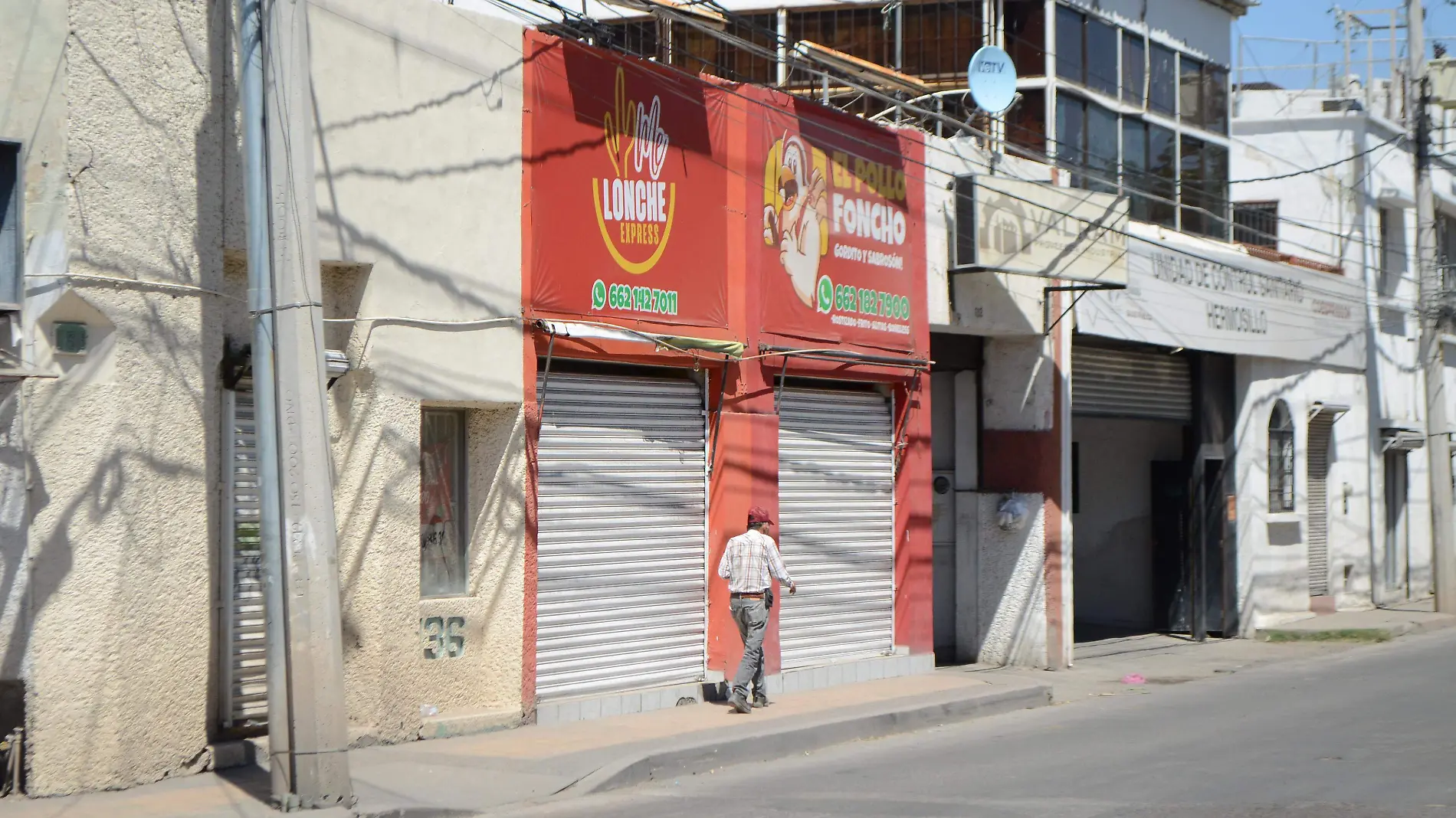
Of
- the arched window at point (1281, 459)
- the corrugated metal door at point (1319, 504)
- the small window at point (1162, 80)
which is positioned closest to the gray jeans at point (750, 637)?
the arched window at point (1281, 459)

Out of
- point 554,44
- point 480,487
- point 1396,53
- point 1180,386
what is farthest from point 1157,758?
point 1396,53

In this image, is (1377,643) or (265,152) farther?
(1377,643)

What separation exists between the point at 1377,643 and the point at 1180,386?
4.67m

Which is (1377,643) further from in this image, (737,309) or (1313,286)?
(737,309)

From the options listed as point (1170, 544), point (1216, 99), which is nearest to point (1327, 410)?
point (1170, 544)

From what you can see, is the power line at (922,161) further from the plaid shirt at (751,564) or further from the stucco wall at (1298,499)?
the plaid shirt at (751,564)

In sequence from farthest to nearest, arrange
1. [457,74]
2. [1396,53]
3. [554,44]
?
[1396,53] → [554,44] → [457,74]

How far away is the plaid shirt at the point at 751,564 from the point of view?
13.2 metres

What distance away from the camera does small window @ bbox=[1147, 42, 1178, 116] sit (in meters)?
23.8

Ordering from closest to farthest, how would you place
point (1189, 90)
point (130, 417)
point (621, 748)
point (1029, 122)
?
point (130, 417) → point (621, 748) → point (1029, 122) → point (1189, 90)

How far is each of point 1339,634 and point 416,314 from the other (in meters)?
16.5

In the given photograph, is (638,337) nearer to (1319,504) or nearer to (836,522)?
(836,522)

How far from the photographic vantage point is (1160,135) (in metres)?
23.8

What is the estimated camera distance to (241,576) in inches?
414
